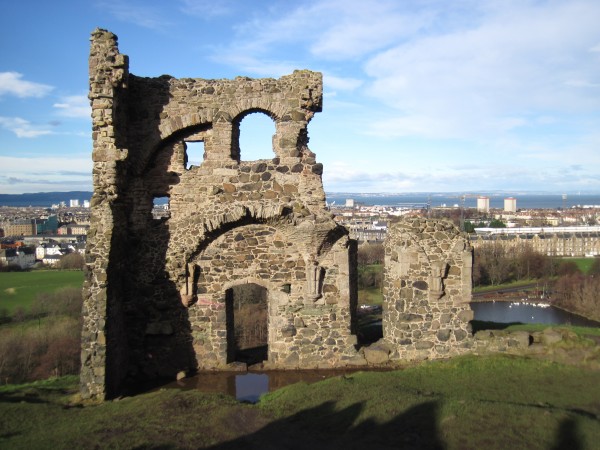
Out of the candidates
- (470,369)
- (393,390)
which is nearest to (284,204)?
(393,390)

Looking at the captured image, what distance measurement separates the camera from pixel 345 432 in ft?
23.5

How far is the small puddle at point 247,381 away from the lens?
380 inches

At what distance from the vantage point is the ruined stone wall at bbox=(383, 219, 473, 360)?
34.1 ft

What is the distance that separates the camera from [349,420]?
7520 mm

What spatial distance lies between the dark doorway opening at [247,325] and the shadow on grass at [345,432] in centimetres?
347

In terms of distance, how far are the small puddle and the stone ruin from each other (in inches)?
10.6

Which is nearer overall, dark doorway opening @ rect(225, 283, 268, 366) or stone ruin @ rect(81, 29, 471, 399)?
stone ruin @ rect(81, 29, 471, 399)

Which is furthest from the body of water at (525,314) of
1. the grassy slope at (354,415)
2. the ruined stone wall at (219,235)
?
the grassy slope at (354,415)

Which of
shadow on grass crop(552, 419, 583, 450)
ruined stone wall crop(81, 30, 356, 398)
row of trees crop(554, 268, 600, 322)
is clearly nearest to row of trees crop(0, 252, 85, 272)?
row of trees crop(554, 268, 600, 322)

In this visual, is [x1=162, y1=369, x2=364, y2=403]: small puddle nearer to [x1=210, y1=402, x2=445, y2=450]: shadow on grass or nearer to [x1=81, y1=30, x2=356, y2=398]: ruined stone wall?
[x1=81, y1=30, x2=356, y2=398]: ruined stone wall

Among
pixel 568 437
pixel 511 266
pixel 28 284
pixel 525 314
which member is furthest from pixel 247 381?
pixel 511 266

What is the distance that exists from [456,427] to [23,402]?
6.92 metres

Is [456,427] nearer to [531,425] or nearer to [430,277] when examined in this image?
[531,425]

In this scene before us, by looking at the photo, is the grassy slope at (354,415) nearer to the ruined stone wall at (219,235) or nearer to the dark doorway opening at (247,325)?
the ruined stone wall at (219,235)
